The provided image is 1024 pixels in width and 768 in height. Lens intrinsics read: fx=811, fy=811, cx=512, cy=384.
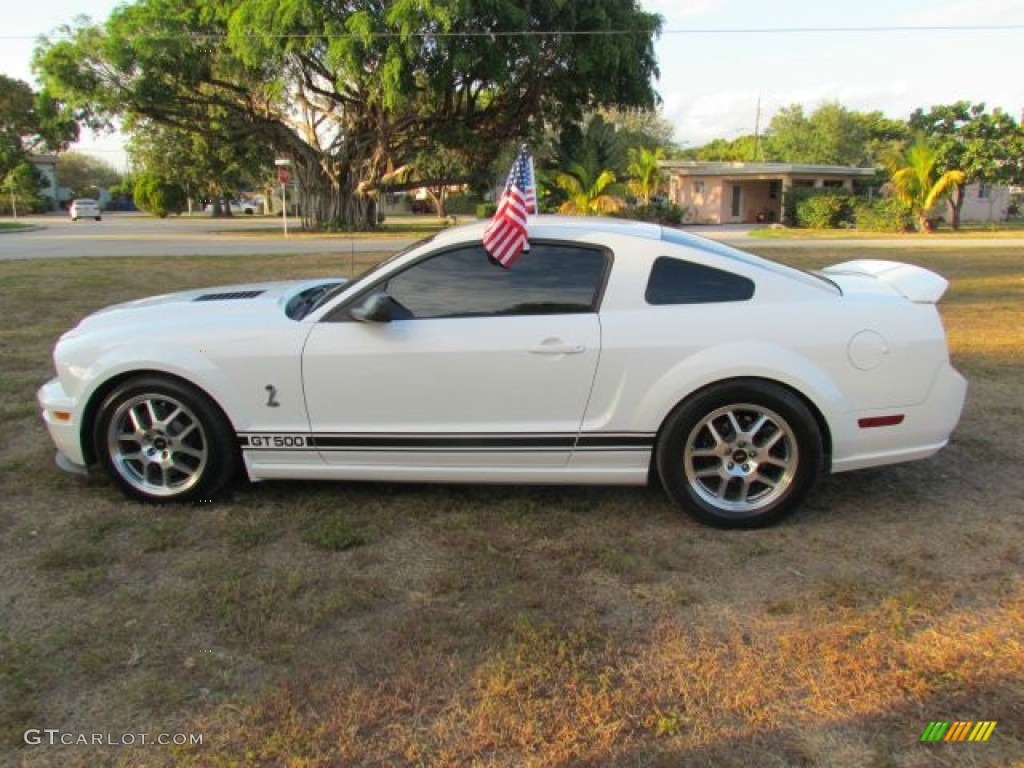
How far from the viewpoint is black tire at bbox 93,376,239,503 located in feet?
13.5

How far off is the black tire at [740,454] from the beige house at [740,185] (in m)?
43.0

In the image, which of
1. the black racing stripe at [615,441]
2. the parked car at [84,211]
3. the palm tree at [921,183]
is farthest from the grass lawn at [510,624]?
the parked car at [84,211]

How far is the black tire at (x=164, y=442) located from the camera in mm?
4129

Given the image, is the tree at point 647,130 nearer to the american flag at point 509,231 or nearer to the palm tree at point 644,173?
the palm tree at point 644,173

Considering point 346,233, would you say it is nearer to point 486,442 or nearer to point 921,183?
point 921,183

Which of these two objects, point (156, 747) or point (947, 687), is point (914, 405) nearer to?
point (947, 687)

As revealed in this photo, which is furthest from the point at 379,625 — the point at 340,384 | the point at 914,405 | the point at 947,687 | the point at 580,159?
the point at 580,159

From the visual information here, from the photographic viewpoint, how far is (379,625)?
3.15m

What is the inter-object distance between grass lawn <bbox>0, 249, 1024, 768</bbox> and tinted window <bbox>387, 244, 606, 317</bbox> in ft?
3.48

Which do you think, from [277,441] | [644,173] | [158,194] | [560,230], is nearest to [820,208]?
[644,173]

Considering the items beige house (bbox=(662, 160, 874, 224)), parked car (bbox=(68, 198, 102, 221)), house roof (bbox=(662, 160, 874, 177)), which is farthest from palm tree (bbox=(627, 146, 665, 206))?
parked car (bbox=(68, 198, 102, 221))

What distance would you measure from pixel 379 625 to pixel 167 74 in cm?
3502

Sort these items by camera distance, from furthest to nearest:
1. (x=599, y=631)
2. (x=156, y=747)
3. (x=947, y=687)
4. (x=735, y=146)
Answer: (x=735, y=146) → (x=599, y=631) → (x=947, y=687) → (x=156, y=747)

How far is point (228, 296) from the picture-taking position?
4.73m
